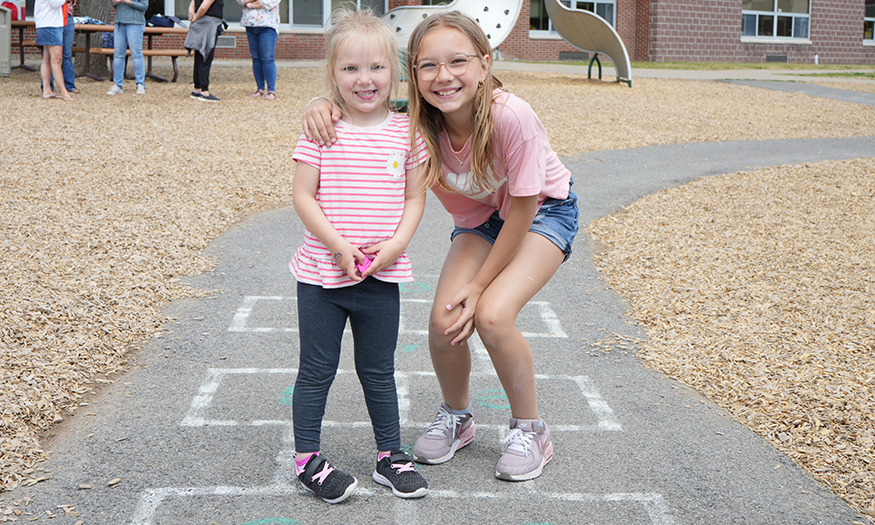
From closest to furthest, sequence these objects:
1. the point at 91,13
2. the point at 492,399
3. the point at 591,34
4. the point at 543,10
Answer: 1. the point at 492,399
2. the point at 91,13
3. the point at 591,34
4. the point at 543,10

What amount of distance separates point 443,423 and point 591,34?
50.2 ft

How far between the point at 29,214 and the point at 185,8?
55.0 ft

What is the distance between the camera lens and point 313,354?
8.32ft

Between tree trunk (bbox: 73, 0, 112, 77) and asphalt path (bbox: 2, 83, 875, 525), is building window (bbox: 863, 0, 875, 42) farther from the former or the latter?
asphalt path (bbox: 2, 83, 875, 525)

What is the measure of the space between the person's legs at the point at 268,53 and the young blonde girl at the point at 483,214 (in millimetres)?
8762

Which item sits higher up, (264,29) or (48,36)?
(264,29)

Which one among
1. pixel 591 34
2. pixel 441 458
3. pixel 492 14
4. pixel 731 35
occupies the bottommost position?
pixel 441 458

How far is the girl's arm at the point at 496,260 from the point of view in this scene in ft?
8.85

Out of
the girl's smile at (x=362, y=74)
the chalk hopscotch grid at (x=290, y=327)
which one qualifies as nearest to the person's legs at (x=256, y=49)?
the chalk hopscotch grid at (x=290, y=327)

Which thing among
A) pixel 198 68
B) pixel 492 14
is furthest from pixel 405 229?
pixel 492 14

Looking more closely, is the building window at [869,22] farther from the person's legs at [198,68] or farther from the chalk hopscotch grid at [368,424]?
the chalk hopscotch grid at [368,424]

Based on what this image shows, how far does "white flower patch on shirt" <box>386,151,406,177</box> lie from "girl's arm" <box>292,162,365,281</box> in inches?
9.0

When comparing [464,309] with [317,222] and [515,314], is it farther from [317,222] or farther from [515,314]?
[317,222]

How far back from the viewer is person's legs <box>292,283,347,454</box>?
2.53 metres
